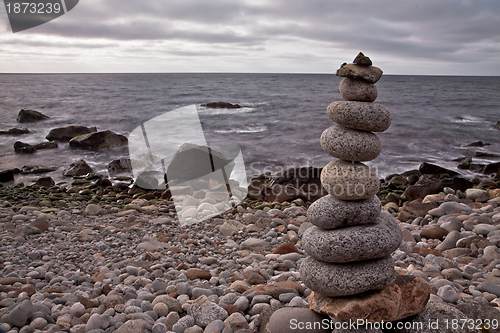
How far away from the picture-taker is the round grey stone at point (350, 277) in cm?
310

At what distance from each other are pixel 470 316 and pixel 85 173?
13.7 meters

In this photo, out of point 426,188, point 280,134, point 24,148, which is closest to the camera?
point 426,188

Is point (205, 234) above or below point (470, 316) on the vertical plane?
below

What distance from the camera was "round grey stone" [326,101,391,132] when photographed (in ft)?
10.6

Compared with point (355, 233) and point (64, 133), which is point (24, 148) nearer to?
point (64, 133)

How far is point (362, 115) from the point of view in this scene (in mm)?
3219

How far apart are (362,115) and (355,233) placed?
1078mm

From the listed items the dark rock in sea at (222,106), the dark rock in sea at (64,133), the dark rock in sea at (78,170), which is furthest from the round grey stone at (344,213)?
the dark rock in sea at (222,106)

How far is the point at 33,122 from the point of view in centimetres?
2795

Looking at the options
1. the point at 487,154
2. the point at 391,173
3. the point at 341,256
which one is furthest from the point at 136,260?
the point at 487,154

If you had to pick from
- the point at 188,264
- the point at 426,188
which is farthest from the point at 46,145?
the point at 426,188

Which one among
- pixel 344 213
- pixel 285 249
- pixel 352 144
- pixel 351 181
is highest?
pixel 352 144

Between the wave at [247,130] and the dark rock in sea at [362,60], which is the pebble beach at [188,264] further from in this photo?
the wave at [247,130]

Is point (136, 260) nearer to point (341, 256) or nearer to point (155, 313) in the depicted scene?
point (155, 313)
